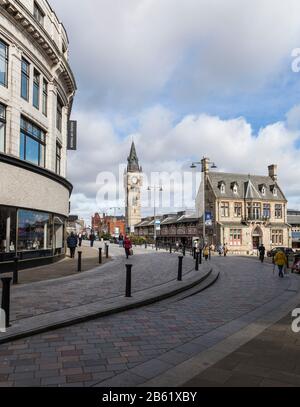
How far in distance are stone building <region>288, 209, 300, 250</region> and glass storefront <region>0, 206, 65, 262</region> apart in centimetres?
5586

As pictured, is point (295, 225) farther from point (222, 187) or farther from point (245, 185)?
point (222, 187)

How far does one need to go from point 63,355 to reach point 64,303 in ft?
Answer: 11.4

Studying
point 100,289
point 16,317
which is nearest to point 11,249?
point 100,289

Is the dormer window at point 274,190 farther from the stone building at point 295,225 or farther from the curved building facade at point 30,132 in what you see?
the curved building facade at point 30,132

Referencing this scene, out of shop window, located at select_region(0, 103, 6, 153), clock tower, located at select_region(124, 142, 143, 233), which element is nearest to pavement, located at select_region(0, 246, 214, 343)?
shop window, located at select_region(0, 103, 6, 153)

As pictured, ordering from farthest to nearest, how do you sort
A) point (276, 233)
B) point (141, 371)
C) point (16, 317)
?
point (276, 233), point (16, 317), point (141, 371)

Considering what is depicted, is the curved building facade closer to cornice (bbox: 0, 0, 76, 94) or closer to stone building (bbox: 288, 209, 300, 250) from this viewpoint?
cornice (bbox: 0, 0, 76, 94)

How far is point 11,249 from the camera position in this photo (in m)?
15.3

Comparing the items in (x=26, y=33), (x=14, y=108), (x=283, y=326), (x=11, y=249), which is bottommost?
(x=283, y=326)

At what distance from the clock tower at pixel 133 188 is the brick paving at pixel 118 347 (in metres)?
103

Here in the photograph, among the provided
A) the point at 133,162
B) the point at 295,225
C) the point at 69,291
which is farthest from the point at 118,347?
the point at 133,162

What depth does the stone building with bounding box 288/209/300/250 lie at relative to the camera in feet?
215

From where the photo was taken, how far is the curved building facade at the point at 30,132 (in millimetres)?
15430
